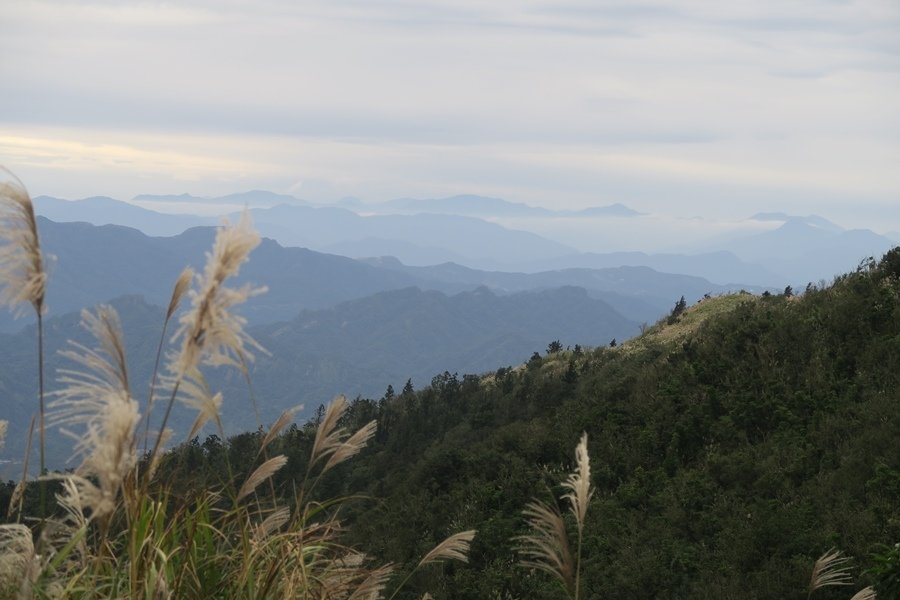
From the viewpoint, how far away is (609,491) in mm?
17875

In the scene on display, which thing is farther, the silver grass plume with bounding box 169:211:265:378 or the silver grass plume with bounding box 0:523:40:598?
the silver grass plume with bounding box 0:523:40:598

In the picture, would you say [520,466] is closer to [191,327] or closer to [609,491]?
[609,491]

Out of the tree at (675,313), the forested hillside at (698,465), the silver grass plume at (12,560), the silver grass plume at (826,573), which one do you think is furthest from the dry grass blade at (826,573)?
the tree at (675,313)

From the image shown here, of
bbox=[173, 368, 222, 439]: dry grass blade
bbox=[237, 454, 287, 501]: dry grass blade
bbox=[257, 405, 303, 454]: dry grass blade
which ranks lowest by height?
bbox=[237, 454, 287, 501]: dry grass blade

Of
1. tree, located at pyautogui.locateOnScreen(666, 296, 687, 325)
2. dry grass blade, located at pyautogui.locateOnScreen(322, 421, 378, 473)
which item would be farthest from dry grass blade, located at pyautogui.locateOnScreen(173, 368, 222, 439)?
tree, located at pyautogui.locateOnScreen(666, 296, 687, 325)

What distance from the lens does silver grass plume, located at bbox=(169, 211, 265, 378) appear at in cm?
348

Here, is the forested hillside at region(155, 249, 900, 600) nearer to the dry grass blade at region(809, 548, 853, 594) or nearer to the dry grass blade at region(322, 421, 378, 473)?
the dry grass blade at region(809, 548, 853, 594)

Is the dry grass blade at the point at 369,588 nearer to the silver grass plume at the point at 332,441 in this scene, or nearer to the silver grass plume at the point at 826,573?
the silver grass plume at the point at 332,441

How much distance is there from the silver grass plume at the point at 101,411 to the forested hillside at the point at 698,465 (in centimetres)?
594

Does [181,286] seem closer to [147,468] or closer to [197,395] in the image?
[197,395]

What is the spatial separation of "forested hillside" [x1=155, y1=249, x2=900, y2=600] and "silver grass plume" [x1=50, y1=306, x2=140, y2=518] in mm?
5936

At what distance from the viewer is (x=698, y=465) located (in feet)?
56.5

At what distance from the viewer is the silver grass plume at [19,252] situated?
365 cm

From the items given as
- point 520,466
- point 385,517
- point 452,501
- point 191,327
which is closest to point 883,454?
point 520,466
